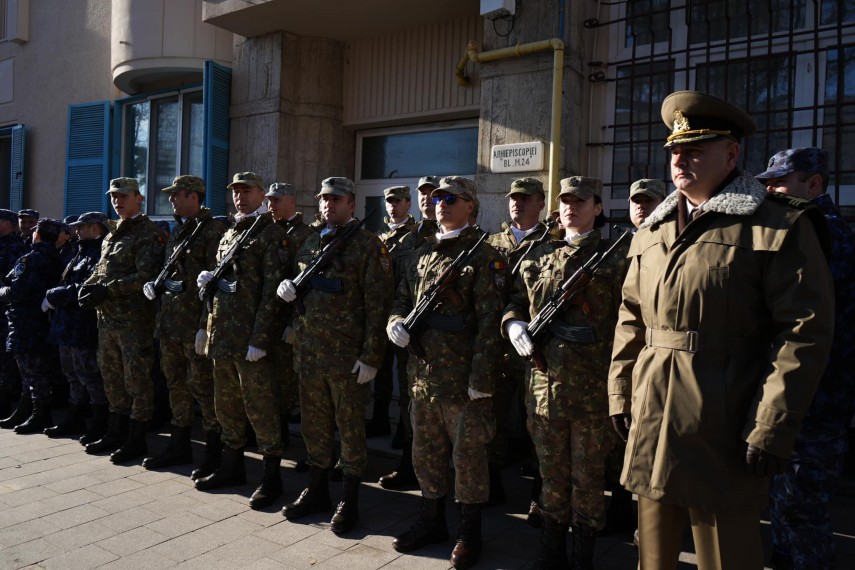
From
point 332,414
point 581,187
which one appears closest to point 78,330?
point 332,414

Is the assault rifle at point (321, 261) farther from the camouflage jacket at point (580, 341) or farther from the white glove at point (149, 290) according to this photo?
the white glove at point (149, 290)

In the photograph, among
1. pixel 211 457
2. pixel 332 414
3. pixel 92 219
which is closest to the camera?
pixel 332 414

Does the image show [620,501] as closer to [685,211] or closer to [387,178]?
[685,211]

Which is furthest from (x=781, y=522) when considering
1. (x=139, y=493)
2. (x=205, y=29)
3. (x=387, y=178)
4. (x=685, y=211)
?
(x=205, y=29)

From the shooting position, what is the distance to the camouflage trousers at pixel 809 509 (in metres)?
2.95

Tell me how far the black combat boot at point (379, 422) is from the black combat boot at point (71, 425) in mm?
2489

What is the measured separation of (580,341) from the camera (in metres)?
3.21

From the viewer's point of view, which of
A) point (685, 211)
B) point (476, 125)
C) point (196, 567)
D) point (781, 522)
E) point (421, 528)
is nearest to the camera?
point (685, 211)

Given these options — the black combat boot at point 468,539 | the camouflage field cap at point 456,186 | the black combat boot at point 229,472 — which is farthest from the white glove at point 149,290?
the black combat boot at point 468,539

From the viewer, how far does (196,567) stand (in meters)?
3.39

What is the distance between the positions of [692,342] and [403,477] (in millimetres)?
2836

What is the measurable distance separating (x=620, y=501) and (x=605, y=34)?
4066 mm

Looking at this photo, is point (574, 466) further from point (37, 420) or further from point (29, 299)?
point (29, 299)

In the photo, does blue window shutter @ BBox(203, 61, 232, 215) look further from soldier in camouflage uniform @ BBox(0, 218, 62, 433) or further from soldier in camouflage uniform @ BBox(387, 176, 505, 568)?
soldier in camouflage uniform @ BBox(387, 176, 505, 568)
